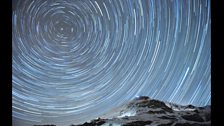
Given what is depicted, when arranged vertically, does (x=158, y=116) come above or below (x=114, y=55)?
below

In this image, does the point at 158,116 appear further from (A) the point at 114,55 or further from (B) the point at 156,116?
(A) the point at 114,55

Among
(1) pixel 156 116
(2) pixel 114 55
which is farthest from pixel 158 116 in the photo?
(2) pixel 114 55

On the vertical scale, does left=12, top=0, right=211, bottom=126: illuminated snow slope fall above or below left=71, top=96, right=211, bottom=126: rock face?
above

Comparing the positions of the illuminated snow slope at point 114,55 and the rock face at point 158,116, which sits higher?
the illuminated snow slope at point 114,55

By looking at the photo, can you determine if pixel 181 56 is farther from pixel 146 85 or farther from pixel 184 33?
pixel 146 85

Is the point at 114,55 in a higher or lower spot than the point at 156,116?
higher

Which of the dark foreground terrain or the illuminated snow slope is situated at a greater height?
the illuminated snow slope
